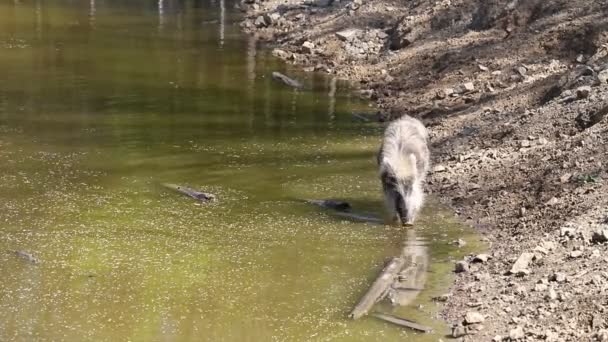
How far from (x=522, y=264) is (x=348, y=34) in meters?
16.4

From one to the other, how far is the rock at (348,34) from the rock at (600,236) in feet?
52.6

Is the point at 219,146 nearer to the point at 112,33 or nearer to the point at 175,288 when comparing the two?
the point at 175,288

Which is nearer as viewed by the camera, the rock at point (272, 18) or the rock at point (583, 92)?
the rock at point (583, 92)

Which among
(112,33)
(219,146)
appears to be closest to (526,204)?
(219,146)

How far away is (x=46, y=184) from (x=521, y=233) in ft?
20.4

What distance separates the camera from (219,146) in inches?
611

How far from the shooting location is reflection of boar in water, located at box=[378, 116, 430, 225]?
452 inches

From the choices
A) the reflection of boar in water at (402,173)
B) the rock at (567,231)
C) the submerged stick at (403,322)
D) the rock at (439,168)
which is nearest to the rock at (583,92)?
the rock at (439,168)

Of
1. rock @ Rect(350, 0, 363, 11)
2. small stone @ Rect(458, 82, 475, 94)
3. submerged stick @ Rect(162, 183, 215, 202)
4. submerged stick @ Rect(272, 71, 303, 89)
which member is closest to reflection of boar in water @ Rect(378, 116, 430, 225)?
submerged stick @ Rect(162, 183, 215, 202)

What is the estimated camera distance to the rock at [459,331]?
8594mm

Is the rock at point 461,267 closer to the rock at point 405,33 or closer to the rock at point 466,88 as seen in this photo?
the rock at point 466,88

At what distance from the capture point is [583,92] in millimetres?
14062

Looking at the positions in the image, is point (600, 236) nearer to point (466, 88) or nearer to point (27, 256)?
point (27, 256)

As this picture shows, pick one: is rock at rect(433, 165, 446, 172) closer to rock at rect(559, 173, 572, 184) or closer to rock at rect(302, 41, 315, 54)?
rock at rect(559, 173, 572, 184)
